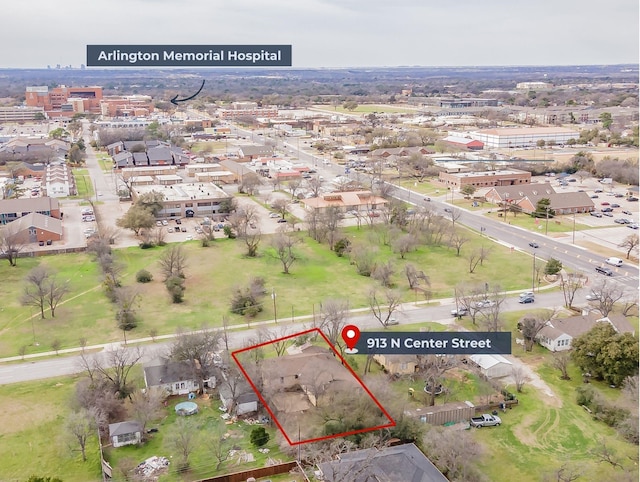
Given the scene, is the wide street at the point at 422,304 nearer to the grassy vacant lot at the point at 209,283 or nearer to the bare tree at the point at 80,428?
the grassy vacant lot at the point at 209,283

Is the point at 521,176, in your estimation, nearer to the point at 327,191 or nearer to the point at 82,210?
the point at 327,191

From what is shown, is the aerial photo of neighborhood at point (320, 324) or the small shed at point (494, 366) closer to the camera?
the aerial photo of neighborhood at point (320, 324)

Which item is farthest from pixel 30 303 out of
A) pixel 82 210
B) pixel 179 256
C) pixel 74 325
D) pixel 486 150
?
pixel 486 150

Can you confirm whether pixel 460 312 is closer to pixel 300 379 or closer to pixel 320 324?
pixel 320 324

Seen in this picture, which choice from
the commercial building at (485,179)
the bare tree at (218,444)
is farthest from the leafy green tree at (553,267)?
the commercial building at (485,179)

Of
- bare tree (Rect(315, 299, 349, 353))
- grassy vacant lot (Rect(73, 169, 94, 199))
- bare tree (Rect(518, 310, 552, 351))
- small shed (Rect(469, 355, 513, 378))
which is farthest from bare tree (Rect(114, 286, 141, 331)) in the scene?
grassy vacant lot (Rect(73, 169, 94, 199))

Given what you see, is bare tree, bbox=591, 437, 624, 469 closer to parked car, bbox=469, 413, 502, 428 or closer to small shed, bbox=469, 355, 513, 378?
parked car, bbox=469, 413, 502, 428
